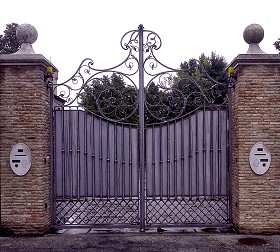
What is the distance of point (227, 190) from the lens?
8.62m

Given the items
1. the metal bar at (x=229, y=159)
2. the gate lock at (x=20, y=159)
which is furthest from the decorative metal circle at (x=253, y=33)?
the gate lock at (x=20, y=159)

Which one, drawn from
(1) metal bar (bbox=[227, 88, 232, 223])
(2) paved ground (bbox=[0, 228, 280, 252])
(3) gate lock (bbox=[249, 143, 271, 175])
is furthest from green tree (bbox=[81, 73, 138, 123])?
(3) gate lock (bbox=[249, 143, 271, 175])

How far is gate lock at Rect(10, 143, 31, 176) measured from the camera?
8.05m

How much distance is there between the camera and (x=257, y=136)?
8.08 metres

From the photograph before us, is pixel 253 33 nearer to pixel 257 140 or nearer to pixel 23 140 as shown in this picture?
pixel 257 140

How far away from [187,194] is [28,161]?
10.7 ft

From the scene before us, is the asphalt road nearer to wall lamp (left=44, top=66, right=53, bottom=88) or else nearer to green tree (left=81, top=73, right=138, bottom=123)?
green tree (left=81, top=73, right=138, bottom=123)

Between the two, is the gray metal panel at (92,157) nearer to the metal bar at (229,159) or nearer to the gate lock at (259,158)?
the metal bar at (229,159)

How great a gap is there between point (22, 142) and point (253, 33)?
5.03m

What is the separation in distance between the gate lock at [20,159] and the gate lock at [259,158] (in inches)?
169

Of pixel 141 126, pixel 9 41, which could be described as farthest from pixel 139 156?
pixel 9 41

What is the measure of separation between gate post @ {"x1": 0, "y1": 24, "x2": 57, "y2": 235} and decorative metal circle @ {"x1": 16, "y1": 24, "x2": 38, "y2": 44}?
0.46 meters

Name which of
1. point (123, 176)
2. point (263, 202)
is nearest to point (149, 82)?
point (123, 176)

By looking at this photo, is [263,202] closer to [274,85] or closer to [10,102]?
[274,85]
